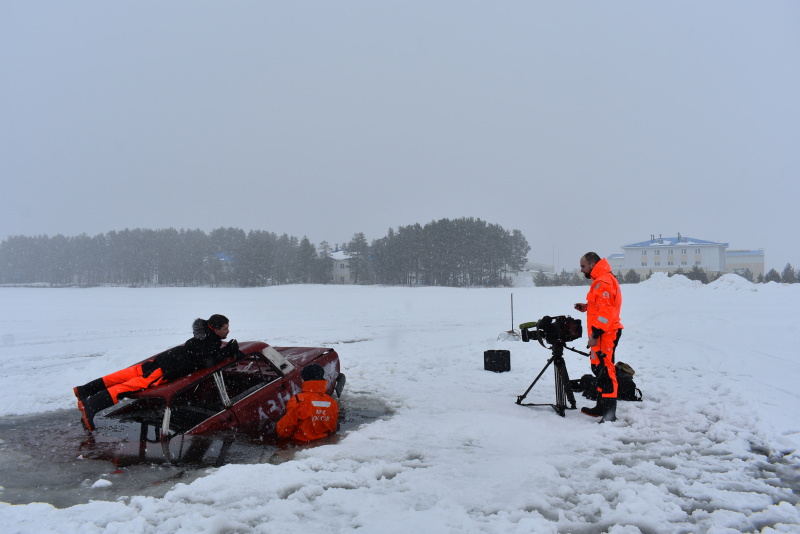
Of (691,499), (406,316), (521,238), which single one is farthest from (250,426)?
(521,238)

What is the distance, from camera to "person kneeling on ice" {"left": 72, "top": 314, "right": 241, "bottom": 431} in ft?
15.8

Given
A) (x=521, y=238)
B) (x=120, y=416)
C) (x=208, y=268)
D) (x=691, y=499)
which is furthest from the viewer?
(x=208, y=268)

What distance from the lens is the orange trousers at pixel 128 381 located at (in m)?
4.88

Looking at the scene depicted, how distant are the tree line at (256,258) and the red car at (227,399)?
203 ft

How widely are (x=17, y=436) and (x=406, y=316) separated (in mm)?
17056

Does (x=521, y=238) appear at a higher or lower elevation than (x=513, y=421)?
higher

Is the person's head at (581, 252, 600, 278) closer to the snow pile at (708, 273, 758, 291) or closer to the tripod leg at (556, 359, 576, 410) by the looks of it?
the tripod leg at (556, 359, 576, 410)

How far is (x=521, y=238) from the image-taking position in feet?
233

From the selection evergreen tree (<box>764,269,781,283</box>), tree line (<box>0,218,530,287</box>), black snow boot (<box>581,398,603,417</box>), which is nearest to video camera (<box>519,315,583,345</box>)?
black snow boot (<box>581,398,603,417</box>)

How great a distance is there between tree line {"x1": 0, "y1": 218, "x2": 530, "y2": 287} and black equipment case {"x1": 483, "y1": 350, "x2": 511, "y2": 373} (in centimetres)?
5831

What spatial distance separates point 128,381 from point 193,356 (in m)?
0.66

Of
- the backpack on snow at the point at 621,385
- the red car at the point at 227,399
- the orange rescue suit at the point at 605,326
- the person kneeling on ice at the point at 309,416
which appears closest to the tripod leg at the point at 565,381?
the backpack on snow at the point at 621,385

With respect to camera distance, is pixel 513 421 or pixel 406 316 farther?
pixel 406 316

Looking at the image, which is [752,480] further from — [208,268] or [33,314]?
[208,268]
